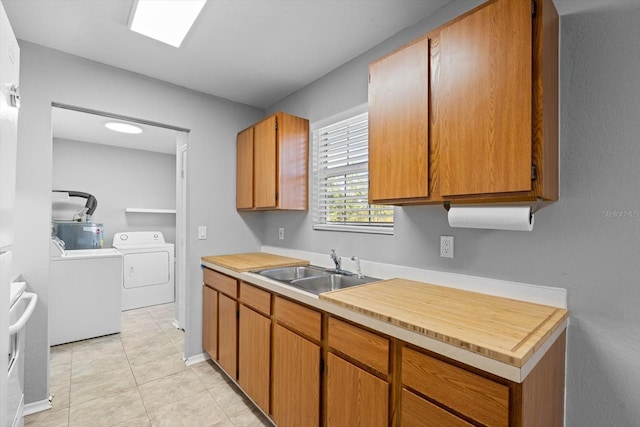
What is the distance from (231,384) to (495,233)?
2.22 meters

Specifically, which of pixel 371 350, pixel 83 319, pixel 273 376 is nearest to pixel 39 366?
pixel 83 319

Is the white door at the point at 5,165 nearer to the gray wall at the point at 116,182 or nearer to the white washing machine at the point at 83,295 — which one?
the white washing machine at the point at 83,295

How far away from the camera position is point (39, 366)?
6.67 feet

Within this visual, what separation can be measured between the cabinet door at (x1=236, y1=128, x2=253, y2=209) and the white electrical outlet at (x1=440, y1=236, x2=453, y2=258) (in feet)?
5.77

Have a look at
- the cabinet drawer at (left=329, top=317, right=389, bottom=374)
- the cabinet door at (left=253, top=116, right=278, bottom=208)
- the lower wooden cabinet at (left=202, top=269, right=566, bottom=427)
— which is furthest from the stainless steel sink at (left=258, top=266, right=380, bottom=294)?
the cabinet door at (left=253, top=116, right=278, bottom=208)

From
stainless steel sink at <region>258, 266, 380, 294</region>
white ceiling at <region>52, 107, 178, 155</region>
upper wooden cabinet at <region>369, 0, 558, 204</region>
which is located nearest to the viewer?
upper wooden cabinet at <region>369, 0, 558, 204</region>

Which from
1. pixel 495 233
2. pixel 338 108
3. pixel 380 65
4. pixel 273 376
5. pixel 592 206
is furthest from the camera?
pixel 338 108

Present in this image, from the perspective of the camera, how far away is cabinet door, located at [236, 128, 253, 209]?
110 inches

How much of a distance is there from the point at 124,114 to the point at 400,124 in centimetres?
221

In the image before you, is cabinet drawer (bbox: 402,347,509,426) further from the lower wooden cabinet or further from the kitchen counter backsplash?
the kitchen counter backsplash

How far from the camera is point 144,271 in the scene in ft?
13.9

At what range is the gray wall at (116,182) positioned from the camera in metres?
4.48

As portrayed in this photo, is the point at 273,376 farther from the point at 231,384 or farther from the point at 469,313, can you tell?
the point at 469,313

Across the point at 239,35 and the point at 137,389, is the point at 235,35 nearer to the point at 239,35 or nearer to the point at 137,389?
the point at 239,35
